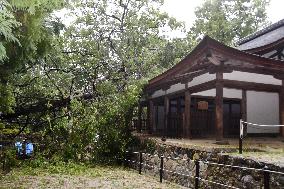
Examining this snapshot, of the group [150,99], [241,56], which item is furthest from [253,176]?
[150,99]

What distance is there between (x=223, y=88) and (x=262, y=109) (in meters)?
1.99

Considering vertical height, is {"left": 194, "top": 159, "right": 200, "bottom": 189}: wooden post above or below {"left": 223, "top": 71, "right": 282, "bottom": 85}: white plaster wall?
below

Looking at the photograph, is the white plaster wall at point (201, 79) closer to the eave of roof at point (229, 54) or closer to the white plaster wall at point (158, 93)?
the eave of roof at point (229, 54)

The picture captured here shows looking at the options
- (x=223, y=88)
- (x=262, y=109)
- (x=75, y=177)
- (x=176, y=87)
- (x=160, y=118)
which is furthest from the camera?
A: (x=160, y=118)

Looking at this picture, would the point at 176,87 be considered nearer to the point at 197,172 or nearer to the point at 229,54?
the point at 229,54

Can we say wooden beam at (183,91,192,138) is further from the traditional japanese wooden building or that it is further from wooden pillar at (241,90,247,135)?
wooden pillar at (241,90,247,135)

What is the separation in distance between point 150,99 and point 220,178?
36.6 feet

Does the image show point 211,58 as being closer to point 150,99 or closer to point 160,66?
point 150,99

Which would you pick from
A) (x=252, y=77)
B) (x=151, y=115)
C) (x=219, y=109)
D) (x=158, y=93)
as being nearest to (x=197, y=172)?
(x=219, y=109)

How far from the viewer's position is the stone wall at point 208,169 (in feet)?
26.7

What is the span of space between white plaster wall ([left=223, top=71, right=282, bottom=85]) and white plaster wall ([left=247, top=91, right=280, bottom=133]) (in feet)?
4.26

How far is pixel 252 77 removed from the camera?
13195mm

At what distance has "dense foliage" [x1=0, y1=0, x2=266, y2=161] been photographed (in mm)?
7590

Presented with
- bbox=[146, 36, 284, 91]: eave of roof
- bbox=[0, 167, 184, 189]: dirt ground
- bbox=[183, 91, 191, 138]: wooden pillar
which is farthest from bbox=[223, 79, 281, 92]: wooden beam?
bbox=[0, 167, 184, 189]: dirt ground
